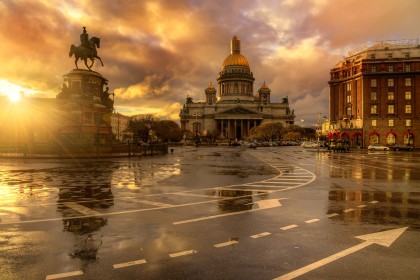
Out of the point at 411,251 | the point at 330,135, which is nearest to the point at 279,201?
the point at 411,251

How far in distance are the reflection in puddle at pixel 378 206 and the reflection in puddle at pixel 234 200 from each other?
2.70m

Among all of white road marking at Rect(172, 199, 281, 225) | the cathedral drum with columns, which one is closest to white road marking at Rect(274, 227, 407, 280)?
white road marking at Rect(172, 199, 281, 225)

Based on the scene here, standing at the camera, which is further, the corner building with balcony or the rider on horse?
the corner building with balcony

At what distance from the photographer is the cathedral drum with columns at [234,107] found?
6969 inches

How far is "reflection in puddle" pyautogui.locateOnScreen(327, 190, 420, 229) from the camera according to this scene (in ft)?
32.6

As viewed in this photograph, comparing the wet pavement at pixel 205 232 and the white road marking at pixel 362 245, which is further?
the wet pavement at pixel 205 232

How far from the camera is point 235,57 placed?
609 ft

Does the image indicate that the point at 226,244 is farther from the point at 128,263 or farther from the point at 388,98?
the point at 388,98

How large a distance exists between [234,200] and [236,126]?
168 meters

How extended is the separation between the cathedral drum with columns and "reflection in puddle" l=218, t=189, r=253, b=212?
15899 centimetres

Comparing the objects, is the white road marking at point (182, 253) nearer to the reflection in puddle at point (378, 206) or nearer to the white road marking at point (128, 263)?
the white road marking at point (128, 263)

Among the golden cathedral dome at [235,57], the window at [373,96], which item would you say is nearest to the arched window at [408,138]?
the window at [373,96]

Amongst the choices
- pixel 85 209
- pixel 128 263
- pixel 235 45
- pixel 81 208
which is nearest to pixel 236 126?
pixel 235 45

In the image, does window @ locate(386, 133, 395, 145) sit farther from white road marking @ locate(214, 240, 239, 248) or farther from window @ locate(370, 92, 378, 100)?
white road marking @ locate(214, 240, 239, 248)
